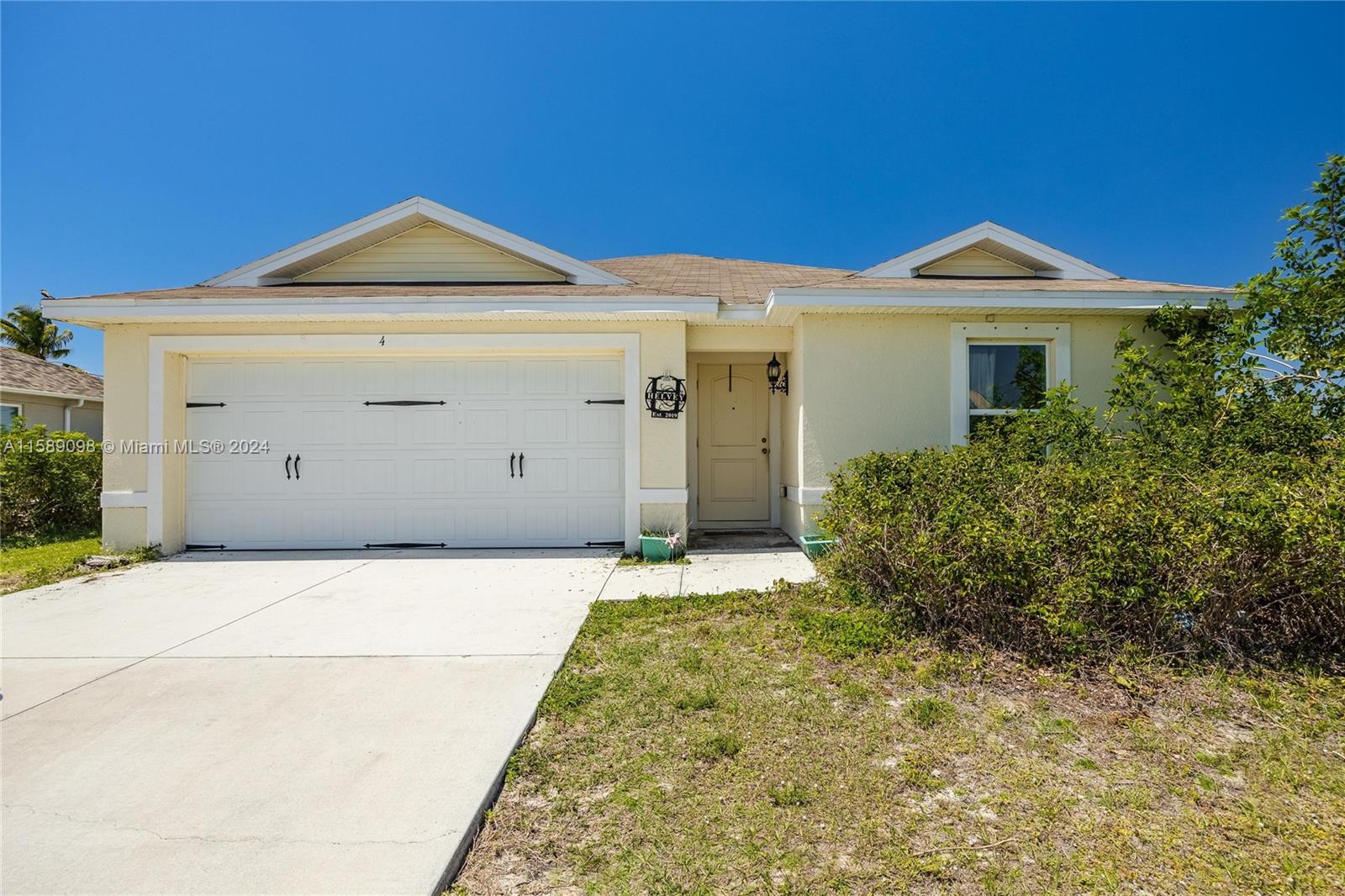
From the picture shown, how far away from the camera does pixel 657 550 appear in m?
6.28

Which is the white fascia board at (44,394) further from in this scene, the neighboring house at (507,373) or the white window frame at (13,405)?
the neighboring house at (507,373)

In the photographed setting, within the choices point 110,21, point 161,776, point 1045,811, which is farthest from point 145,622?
point 110,21

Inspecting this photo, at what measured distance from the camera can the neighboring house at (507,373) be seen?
6453 mm

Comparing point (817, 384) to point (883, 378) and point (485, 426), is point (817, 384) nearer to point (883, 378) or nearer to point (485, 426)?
point (883, 378)

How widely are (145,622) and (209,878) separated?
367 centimetres

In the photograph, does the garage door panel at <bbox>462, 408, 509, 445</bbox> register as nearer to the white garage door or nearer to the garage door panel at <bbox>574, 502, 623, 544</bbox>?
the white garage door

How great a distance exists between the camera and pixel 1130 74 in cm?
934

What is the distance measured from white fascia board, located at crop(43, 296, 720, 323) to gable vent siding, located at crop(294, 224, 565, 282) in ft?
4.91

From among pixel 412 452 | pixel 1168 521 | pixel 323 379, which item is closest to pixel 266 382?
pixel 323 379

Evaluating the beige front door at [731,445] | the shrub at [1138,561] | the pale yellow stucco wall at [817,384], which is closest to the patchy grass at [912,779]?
the shrub at [1138,561]

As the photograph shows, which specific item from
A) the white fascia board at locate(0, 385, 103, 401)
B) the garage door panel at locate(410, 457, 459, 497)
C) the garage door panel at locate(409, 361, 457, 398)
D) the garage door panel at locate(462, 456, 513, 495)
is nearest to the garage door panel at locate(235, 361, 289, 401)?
the garage door panel at locate(409, 361, 457, 398)

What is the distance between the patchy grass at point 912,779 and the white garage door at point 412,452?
3.69 metres

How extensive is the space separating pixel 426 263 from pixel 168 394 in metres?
3.48

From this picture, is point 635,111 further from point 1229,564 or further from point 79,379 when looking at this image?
point 79,379
